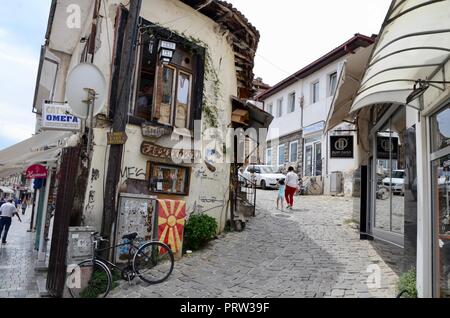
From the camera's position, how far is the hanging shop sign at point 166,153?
8.33 metres

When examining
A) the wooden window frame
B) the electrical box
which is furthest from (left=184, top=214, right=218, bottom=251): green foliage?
the electrical box

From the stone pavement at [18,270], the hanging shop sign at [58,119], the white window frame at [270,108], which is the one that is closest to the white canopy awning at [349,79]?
the hanging shop sign at [58,119]

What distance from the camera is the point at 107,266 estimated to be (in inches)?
254

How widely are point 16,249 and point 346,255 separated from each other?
10703 mm

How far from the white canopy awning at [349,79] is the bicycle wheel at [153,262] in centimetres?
505

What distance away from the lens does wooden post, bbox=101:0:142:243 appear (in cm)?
712

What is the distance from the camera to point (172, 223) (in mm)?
8133

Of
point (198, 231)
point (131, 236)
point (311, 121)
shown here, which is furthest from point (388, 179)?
point (311, 121)

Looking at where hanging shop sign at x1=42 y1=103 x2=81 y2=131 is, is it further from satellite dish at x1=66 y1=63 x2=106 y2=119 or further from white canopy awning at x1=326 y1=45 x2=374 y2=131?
white canopy awning at x1=326 y1=45 x2=374 y2=131

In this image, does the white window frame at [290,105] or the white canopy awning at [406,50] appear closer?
the white canopy awning at [406,50]

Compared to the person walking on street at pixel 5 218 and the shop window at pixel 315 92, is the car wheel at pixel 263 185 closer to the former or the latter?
the shop window at pixel 315 92

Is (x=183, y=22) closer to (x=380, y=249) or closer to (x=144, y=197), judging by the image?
(x=144, y=197)

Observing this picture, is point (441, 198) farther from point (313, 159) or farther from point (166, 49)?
point (313, 159)
